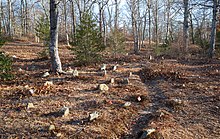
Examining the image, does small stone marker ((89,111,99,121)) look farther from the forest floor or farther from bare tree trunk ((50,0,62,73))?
bare tree trunk ((50,0,62,73))

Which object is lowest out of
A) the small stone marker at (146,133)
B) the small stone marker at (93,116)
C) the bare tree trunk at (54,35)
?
the small stone marker at (146,133)

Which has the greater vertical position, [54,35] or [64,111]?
[54,35]

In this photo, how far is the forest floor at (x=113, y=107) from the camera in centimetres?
437

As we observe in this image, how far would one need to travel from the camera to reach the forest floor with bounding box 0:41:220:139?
4.37m

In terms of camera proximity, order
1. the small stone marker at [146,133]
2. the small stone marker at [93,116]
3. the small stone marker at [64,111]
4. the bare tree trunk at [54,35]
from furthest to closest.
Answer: the bare tree trunk at [54,35]
the small stone marker at [64,111]
the small stone marker at [93,116]
the small stone marker at [146,133]

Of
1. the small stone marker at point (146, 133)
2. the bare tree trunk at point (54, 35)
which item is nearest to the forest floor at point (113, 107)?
the small stone marker at point (146, 133)

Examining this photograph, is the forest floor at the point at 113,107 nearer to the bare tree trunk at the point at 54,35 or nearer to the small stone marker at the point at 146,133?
the small stone marker at the point at 146,133

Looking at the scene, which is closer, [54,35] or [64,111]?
[64,111]

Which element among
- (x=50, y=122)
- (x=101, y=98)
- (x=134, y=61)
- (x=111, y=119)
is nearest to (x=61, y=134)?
(x=50, y=122)

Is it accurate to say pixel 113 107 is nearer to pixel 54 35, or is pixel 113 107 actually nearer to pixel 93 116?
pixel 93 116

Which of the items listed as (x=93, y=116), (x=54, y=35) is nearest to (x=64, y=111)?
(x=93, y=116)

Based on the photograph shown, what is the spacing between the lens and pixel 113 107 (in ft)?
18.2

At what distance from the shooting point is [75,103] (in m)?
5.61

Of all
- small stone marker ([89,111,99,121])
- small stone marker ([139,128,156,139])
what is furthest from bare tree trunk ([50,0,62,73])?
small stone marker ([139,128,156,139])
